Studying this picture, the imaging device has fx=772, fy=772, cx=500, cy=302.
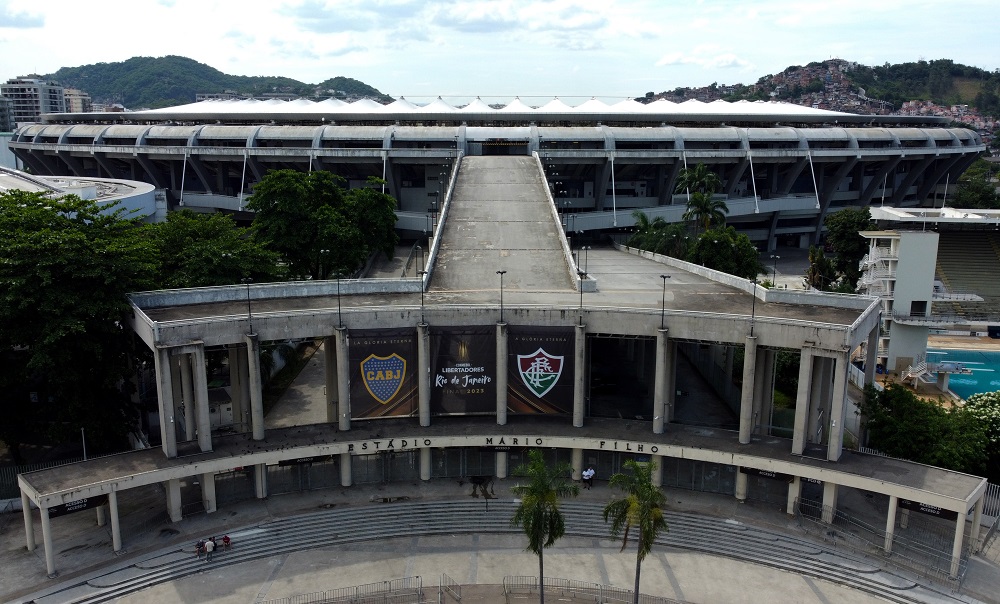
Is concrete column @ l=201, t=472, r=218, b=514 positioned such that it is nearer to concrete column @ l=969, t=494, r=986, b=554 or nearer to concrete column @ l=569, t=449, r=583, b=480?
concrete column @ l=569, t=449, r=583, b=480

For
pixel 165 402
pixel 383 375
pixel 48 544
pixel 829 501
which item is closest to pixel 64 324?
pixel 165 402

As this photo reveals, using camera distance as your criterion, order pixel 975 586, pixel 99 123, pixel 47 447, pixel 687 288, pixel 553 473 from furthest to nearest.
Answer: pixel 99 123 < pixel 687 288 < pixel 47 447 < pixel 975 586 < pixel 553 473

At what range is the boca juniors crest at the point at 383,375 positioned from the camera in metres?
44.1

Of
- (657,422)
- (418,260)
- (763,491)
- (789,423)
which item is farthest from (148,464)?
(418,260)

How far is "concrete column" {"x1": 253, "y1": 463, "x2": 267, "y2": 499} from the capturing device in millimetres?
42469

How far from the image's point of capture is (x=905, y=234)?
61.8 metres

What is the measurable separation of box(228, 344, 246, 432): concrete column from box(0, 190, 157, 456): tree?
580 cm

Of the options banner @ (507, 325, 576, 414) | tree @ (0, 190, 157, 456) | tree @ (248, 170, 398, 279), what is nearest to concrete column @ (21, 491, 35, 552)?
tree @ (0, 190, 157, 456)

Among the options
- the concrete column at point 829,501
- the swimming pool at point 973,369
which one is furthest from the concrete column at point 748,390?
the swimming pool at point 973,369

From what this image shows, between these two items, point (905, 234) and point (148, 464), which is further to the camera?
point (905, 234)

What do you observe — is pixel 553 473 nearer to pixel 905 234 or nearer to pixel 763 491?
pixel 763 491

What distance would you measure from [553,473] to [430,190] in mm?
76892

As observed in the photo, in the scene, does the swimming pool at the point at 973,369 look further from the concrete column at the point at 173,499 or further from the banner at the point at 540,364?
the concrete column at the point at 173,499

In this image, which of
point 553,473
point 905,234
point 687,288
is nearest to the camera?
point 553,473
